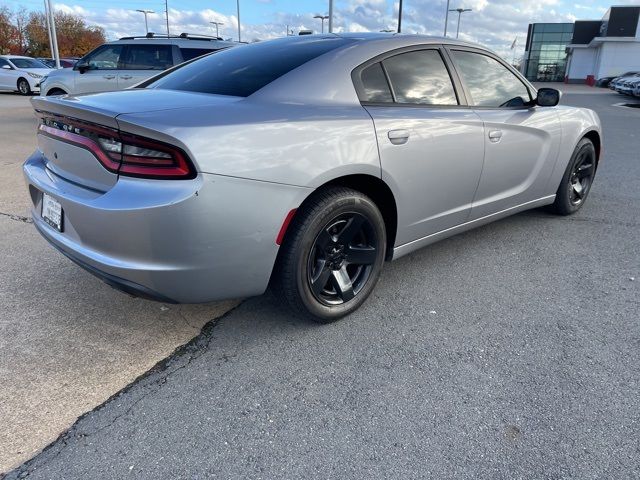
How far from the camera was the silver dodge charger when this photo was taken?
6.91ft

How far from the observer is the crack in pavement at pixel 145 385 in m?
1.85

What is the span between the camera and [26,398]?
7.18ft

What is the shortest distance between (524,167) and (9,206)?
4.84 metres

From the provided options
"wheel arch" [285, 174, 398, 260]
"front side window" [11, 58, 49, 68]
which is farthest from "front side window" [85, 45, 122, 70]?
"front side window" [11, 58, 49, 68]

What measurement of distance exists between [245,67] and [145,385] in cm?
187

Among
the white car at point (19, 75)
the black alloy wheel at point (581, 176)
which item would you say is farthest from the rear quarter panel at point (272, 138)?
the white car at point (19, 75)

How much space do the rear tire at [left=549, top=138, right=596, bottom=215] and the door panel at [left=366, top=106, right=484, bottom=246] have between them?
1638mm

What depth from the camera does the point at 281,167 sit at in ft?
7.42

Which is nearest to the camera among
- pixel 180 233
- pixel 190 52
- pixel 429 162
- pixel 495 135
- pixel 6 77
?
pixel 180 233

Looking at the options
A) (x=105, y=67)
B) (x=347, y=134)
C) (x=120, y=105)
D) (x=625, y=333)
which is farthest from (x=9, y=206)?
(x=105, y=67)

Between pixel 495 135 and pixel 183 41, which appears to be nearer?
pixel 495 135

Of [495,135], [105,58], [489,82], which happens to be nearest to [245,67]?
[495,135]

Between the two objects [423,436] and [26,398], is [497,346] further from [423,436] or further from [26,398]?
[26,398]

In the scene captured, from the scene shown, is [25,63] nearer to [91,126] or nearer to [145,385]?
[91,126]
